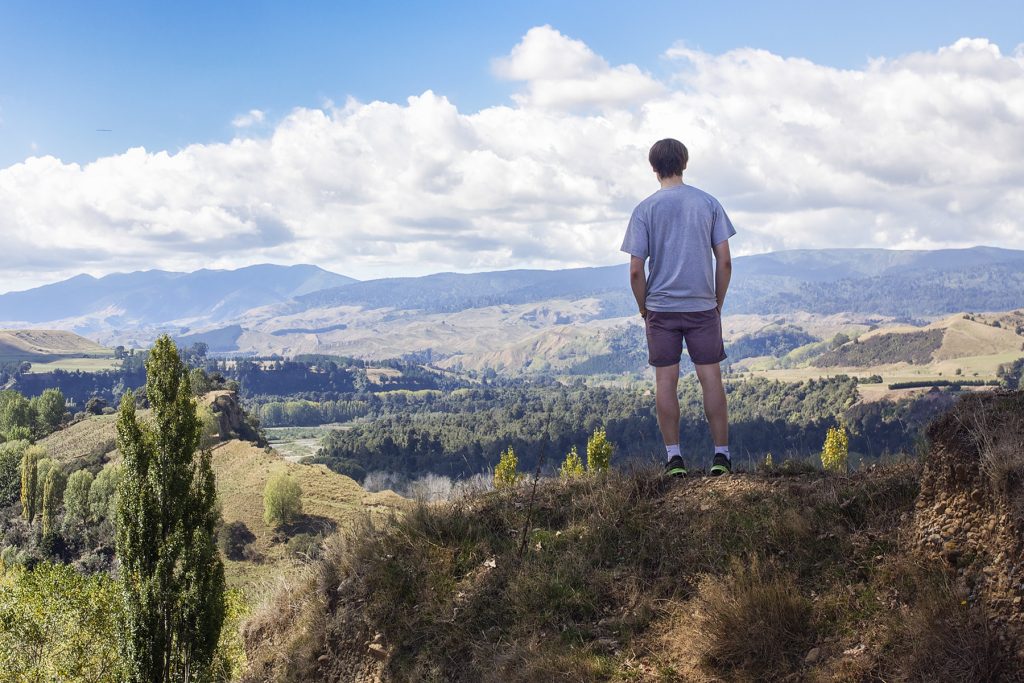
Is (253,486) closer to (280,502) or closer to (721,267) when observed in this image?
(280,502)

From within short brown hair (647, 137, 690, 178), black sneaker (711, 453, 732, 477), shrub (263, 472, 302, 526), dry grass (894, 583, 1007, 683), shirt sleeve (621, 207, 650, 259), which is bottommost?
shrub (263, 472, 302, 526)

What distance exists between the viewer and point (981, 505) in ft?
14.5

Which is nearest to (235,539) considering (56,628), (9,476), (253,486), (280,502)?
(280,502)

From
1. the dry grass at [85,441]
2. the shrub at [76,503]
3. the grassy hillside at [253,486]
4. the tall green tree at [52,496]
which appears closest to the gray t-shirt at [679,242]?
the grassy hillside at [253,486]

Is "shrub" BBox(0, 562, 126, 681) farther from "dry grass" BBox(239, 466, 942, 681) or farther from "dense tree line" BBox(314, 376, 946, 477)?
"dense tree line" BBox(314, 376, 946, 477)

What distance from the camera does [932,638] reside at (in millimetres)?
3949

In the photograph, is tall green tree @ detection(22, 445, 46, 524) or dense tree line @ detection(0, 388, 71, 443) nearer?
tall green tree @ detection(22, 445, 46, 524)

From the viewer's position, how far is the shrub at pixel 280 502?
7531 cm

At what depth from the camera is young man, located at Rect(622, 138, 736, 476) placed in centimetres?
671

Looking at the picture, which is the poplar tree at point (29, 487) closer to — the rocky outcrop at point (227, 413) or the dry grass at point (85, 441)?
the dry grass at point (85, 441)

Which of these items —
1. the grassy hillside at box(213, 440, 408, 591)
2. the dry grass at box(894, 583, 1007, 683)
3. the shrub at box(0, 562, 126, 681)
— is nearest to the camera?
the dry grass at box(894, 583, 1007, 683)

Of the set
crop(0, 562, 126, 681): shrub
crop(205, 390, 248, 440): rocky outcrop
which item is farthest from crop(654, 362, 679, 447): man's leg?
crop(205, 390, 248, 440): rocky outcrop

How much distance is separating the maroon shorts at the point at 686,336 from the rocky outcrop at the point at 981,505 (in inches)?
80.3

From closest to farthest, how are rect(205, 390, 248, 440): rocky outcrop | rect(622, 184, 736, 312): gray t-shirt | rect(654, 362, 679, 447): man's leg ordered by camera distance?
rect(622, 184, 736, 312): gray t-shirt, rect(654, 362, 679, 447): man's leg, rect(205, 390, 248, 440): rocky outcrop
